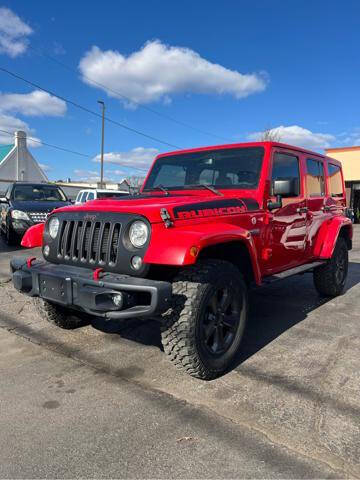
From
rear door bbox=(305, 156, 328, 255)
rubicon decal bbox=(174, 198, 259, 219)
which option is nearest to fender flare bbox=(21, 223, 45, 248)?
rubicon decal bbox=(174, 198, 259, 219)

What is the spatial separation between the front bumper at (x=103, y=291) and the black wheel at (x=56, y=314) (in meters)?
0.79

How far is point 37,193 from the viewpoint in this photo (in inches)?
400

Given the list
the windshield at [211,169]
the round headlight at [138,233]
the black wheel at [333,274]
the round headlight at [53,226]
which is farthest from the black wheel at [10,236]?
the round headlight at [138,233]

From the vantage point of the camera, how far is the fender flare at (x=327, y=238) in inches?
199

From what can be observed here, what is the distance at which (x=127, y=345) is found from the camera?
372 centimetres

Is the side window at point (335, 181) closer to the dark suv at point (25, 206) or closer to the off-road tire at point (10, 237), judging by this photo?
the dark suv at point (25, 206)

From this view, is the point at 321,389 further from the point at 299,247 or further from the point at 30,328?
the point at 30,328

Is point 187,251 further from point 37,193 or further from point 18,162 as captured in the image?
point 18,162

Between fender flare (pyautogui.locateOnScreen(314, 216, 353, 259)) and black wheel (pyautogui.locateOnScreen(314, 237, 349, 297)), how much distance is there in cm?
36

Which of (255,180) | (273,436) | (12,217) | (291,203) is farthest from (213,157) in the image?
(12,217)

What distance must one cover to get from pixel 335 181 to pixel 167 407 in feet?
15.0

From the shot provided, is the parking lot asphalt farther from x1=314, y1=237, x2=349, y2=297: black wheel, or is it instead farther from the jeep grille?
x1=314, y1=237, x2=349, y2=297: black wheel

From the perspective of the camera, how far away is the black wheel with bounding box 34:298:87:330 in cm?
394

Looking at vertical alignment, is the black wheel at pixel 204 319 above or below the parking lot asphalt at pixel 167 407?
above
